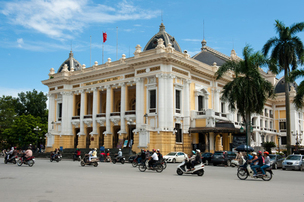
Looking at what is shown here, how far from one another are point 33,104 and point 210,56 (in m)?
39.5

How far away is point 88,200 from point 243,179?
9.92 metres

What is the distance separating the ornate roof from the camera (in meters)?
54.7

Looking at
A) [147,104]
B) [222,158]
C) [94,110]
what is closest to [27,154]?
[222,158]

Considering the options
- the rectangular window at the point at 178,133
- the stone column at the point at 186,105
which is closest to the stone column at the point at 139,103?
the rectangular window at the point at 178,133

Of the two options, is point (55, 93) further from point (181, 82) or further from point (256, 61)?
point (256, 61)

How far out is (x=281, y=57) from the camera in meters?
34.9

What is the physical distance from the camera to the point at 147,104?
3956 cm

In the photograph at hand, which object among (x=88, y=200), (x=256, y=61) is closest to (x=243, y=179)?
(x=88, y=200)

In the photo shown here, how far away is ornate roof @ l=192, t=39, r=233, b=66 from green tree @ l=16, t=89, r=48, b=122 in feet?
116

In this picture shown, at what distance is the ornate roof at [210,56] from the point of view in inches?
2153

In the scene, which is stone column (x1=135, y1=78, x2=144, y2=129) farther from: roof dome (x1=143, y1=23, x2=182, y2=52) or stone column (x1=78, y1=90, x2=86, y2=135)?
stone column (x1=78, y1=90, x2=86, y2=135)

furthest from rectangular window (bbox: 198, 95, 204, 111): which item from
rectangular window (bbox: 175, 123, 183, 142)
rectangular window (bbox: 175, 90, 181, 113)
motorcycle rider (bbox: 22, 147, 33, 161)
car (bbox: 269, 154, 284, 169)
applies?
motorcycle rider (bbox: 22, 147, 33, 161)

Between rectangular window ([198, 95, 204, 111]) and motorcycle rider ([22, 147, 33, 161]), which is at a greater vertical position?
rectangular window ([198, 95, 204, 111])

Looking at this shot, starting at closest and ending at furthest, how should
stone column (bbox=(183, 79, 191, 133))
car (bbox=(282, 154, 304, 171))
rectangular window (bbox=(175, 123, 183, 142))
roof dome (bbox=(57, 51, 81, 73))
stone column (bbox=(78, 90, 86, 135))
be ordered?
car (bbox=(282, 154, 304, 171))
rectangular window (bbox=(175, 123, 183, 142))
stone column (bbox=(183, 79, 191, 133))
stone column (bbox=(78, 90, 86, 135))
roof dome (bbox=(57, 51, 81, 73))
